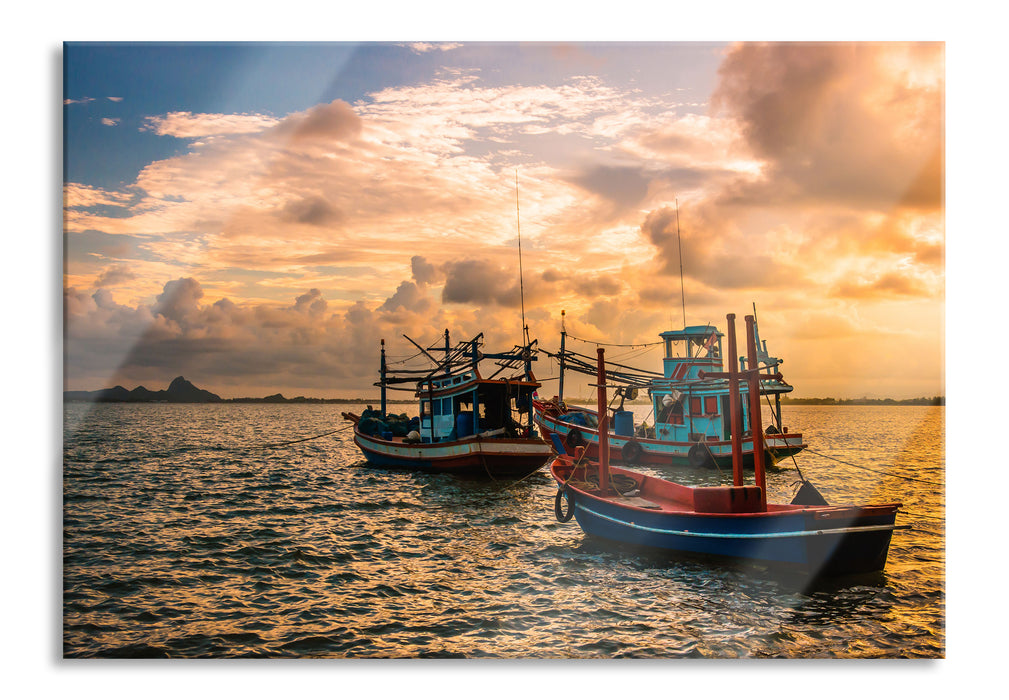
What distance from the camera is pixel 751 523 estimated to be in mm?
7012

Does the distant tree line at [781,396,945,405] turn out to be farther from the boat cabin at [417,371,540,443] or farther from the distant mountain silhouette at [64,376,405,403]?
the boat cabin at [417,371,540,443]

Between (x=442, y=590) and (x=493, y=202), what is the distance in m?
4.14

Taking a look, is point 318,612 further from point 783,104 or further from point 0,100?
point 783,104

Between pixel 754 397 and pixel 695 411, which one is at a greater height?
pixel 754 397

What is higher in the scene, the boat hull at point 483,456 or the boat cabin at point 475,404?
the boat cabin at point 475,404

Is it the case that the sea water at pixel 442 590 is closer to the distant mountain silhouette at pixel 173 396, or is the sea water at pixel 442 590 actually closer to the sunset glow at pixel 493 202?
the distant mountain silhouette at pixel 173 396

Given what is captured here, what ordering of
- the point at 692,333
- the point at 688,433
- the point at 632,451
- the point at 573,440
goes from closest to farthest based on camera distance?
the point at 692,333, the point at 573,440, the point at 688,433, the point at 632,451

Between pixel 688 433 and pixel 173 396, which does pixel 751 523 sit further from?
pixel 688 433

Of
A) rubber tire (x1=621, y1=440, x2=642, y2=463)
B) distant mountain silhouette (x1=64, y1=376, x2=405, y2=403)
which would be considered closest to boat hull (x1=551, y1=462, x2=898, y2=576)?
distant mountain silhouette (x1=64, y1=376, x2=405, y2=403)

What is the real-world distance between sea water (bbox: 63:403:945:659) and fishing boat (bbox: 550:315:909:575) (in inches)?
8.3

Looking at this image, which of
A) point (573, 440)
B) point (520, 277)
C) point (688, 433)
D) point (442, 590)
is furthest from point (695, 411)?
point (442, 590)

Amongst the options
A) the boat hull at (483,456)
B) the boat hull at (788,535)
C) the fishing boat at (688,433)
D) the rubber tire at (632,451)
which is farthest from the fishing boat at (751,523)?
the rubber tire at (632,451)

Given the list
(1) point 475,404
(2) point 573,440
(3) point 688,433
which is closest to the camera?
(2) point 573,440

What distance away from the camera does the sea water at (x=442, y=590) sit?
528cm
